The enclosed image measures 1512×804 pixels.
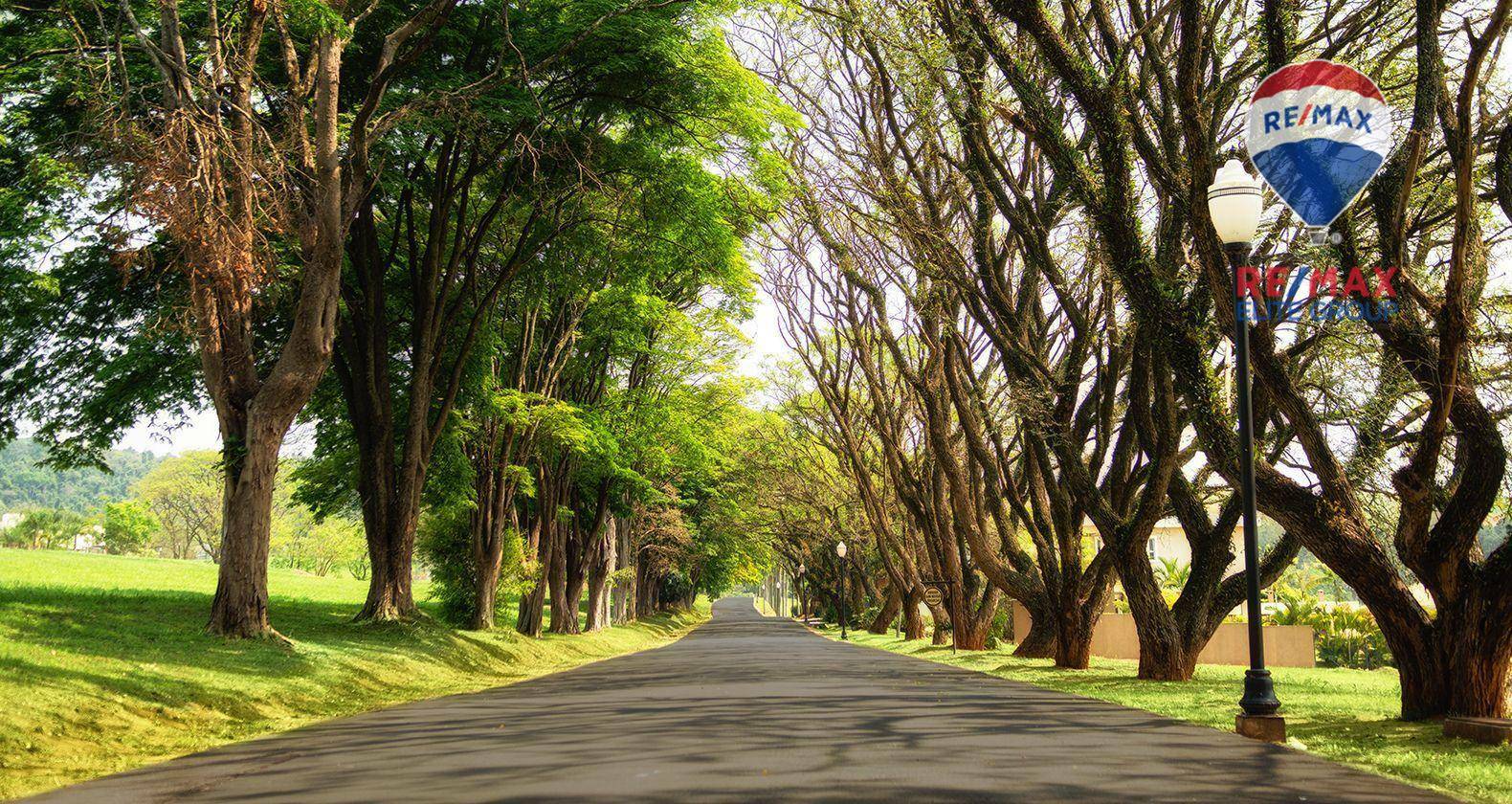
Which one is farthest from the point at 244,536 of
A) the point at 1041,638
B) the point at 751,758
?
the point at 1041,638

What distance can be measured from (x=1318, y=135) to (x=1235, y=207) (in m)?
2.76

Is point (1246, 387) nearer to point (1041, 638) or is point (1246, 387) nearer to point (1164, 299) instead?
point (1164, 299)

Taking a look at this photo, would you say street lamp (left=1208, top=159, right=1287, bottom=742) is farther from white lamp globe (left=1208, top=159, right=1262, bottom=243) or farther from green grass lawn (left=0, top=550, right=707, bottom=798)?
green grass lawn (left=0, top=550, right=707, bottom=798)

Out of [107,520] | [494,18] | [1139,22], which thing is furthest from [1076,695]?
[107,520]

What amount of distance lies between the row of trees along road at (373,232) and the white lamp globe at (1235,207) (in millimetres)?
8278

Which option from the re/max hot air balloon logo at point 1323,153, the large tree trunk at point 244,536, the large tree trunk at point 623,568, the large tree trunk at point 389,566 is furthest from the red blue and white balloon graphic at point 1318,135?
the large tree trunk at point 623,568

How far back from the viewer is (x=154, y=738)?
29.0ft

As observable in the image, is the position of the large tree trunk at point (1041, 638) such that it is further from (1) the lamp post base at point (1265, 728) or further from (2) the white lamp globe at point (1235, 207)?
(2) the white lamp globe at point (1235, 207)

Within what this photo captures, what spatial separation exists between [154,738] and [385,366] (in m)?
11.6

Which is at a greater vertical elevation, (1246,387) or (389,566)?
(1246,387)

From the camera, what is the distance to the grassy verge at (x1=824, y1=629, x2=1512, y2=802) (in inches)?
273

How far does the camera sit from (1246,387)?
9.25 metres

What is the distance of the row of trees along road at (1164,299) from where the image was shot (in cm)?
968

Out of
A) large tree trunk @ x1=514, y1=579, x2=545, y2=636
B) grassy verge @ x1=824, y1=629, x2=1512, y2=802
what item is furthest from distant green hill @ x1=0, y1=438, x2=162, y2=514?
grassy verge @ x1=824, y1=629, x2=1512, y2=802
